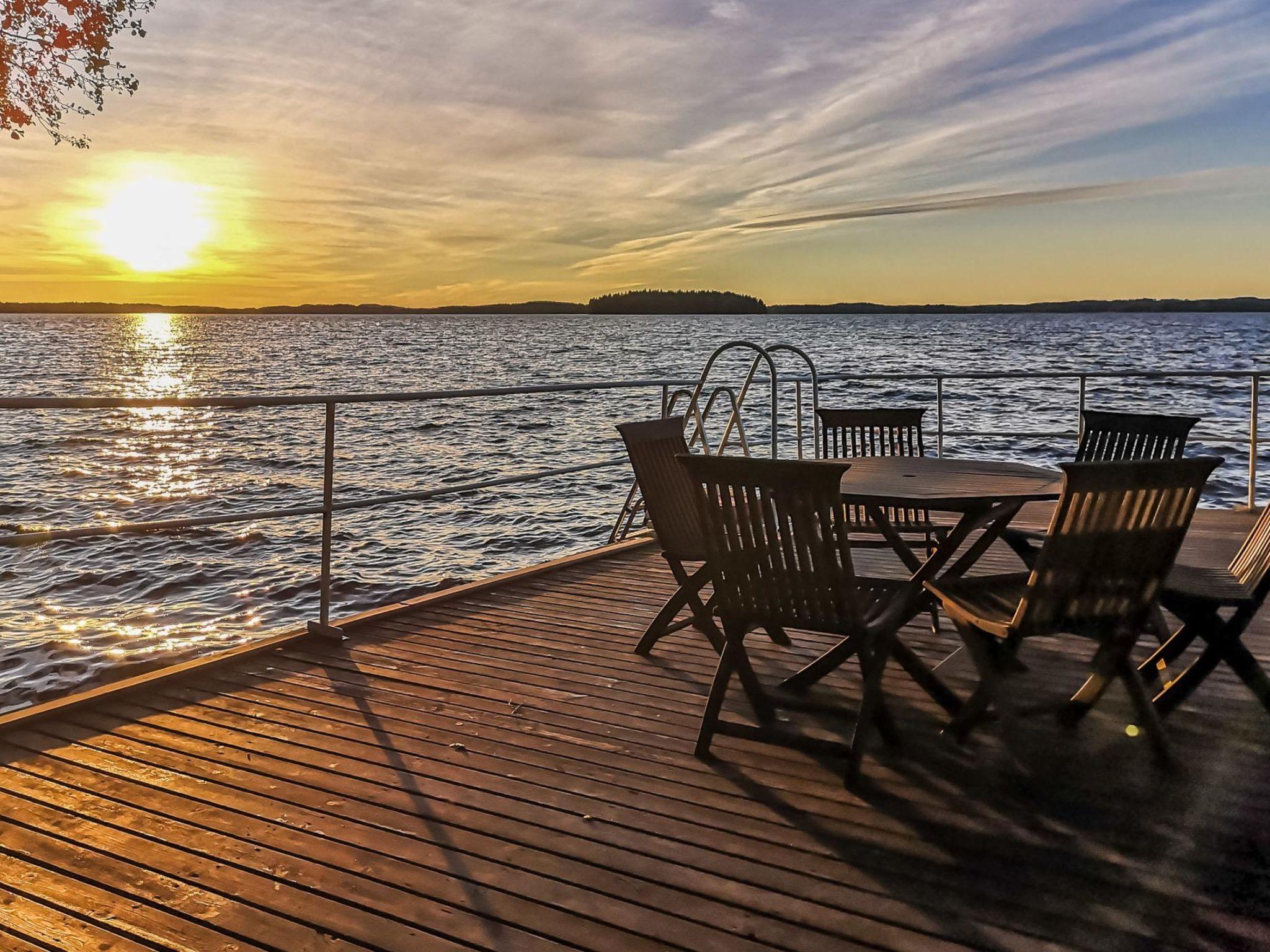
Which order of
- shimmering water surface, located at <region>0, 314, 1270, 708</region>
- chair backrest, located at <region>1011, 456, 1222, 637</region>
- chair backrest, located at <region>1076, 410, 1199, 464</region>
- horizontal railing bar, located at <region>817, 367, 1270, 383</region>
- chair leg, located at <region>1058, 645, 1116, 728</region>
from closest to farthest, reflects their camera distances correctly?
1. chair backrest, located at <region>1011, 456, 1222, 637</region>
2. chair leg, located at <region>1058, 645, 1116, 728</region>
3. chair backrest, located at <region>1076, 410, 1199, 464</region>
4. horizontal railing bar, located at <region>817, 367, 1270, 383</region>
5. shimmering water surface, located at <region>0, 314, 1270, 708</region>

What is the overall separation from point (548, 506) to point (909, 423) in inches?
315

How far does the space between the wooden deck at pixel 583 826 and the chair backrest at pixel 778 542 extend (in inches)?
18.1

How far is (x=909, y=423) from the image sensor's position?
5023 mm

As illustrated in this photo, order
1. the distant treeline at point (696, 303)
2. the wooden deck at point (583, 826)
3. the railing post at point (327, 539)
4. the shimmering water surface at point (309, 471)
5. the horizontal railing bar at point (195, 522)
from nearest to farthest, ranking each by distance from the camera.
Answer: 1. the wooden deck at point (583, 826)
2. the horizontal railing bar at point (195, 522)
3. the railing post at point (327, 539)
4. the shimmering water surface at point (309, 471)
5. the distant treeline at point (696, 303)

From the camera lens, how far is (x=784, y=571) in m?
2.75

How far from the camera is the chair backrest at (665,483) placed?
12.3 feet

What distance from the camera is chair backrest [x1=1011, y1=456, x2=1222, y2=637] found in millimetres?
2490

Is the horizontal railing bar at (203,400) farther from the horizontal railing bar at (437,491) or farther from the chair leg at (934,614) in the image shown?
the chair leg at (934,614)

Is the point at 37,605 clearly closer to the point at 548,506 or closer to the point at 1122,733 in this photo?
the point at 548,506

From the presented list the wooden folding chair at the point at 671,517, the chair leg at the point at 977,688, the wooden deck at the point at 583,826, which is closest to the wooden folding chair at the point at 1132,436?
the wooden deck at the point at 583,826

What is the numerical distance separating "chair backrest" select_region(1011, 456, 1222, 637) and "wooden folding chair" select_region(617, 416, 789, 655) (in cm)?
119

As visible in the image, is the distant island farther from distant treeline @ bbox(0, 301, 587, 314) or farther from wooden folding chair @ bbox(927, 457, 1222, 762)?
wooden folding chair @ bbox(927, 457, 1222, 762)

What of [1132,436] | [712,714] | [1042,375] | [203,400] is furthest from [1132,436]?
[203,400]

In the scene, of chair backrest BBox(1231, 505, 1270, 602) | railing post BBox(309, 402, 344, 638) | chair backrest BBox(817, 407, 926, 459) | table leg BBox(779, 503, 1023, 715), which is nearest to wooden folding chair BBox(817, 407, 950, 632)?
chair backrest BBox(817, 407, 926, 459)
